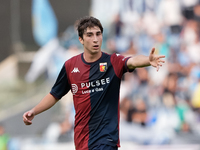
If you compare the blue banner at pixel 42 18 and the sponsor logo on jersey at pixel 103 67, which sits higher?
the blue banner at pixel 42 18

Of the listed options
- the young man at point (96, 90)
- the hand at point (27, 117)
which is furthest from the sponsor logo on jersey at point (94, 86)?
the hand at point (27, 117)

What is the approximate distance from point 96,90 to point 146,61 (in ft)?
2.35

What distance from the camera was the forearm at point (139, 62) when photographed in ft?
12.8

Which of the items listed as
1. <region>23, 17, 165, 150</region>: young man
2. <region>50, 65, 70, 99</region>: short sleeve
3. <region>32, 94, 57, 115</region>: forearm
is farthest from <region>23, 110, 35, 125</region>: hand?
<region>50, 65, 70, 99</region>: short sleeve

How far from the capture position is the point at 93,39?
166 inches

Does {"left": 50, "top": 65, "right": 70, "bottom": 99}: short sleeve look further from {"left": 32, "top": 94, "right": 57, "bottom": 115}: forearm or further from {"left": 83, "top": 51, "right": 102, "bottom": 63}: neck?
{"left": 83, "top": 51, "right": 102, "bottom": 63}: neck

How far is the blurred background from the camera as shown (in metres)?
9.18

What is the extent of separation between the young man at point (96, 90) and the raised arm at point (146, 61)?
0.01 metres

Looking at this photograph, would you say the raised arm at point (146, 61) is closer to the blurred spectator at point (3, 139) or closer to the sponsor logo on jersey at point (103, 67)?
the sponsor logo on jersey at point (103, 67)

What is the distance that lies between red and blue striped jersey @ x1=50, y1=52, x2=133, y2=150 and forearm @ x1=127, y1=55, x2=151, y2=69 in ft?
0.25

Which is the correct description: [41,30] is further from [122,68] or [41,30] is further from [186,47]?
[122,68]

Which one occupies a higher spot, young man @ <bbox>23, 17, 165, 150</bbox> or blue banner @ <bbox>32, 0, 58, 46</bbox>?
blue banner @ <bbox>32, 0, 58, 46</bbox>

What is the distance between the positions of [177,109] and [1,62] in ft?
15.2

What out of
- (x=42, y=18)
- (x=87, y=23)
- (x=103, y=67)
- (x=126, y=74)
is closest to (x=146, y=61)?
(x=103, y=67)
